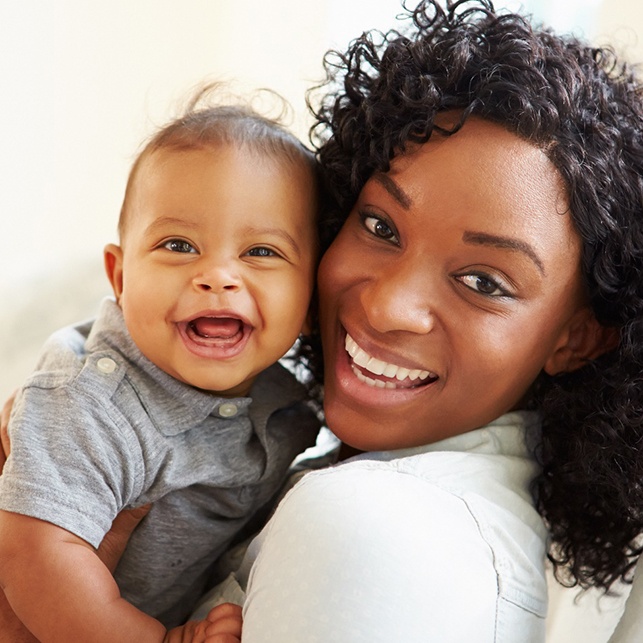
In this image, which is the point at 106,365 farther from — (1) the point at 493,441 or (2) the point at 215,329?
(1) the point at 493,441

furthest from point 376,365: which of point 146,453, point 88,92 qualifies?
point 88,92

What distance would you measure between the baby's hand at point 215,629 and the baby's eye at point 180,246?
1.60ft

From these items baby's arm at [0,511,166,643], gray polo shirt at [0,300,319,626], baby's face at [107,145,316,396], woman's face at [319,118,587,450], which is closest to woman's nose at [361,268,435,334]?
woman's face at [319,118,587,450]

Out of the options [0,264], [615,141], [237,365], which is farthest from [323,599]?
[0,264]

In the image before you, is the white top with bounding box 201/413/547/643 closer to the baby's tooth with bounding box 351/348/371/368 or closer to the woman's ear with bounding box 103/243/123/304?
the baby's tooth with bounding box 351/348/371/368

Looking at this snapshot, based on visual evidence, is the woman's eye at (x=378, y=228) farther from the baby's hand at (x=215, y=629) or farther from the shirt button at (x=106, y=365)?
the baby's hand at (x=215, y=629)

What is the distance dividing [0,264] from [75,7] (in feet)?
2.82

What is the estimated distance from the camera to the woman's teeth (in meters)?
1.34

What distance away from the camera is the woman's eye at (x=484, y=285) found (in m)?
1.29

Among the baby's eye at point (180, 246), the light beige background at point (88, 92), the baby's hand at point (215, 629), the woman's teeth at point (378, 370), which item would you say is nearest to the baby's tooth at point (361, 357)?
the woman's teeth at point (378, 370)

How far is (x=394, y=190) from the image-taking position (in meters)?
1.33

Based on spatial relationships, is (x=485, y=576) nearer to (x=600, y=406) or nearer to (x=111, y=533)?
(x=600, y=406)

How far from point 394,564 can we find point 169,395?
49 cm

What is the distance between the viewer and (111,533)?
4.48 feet
